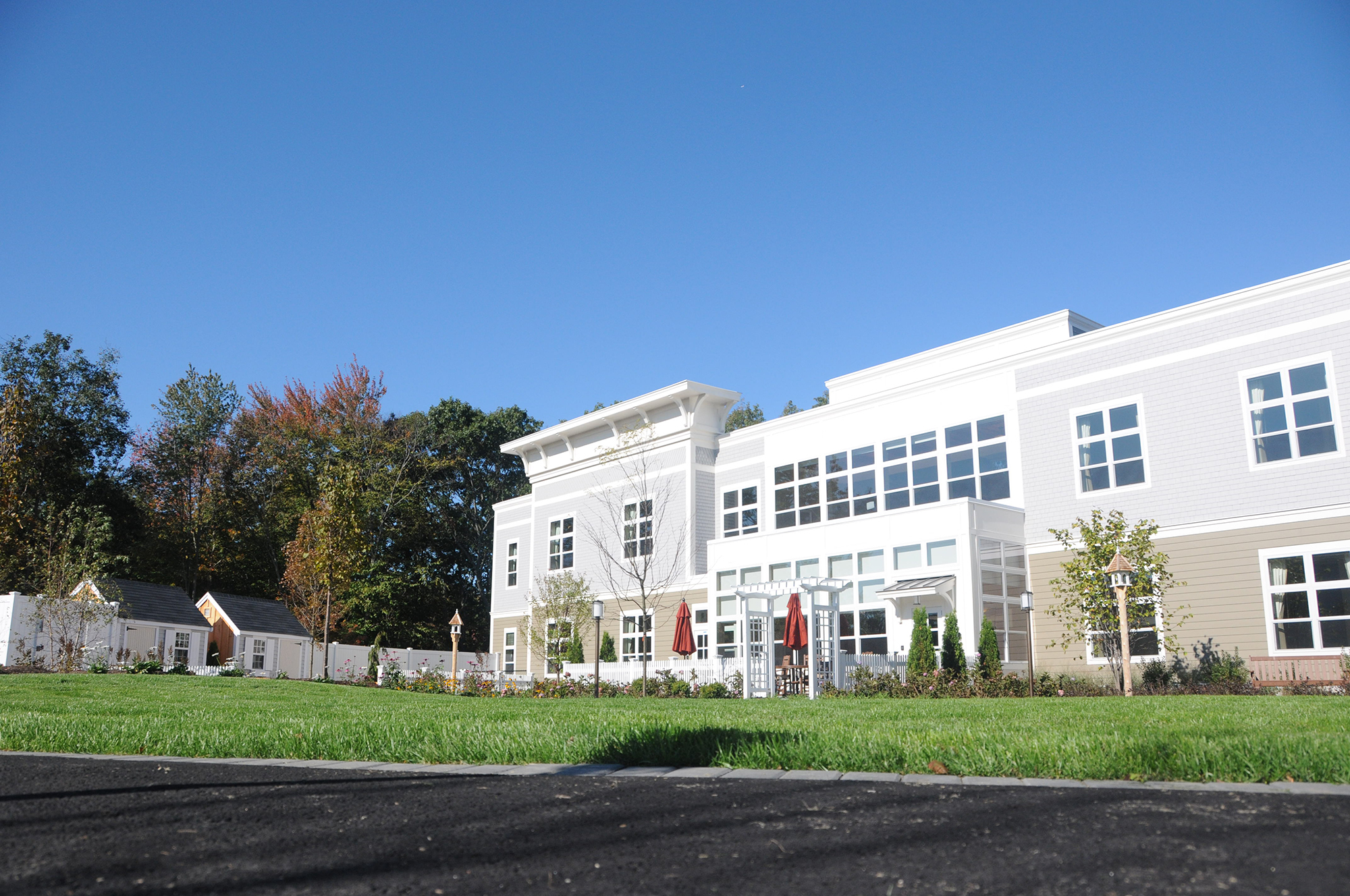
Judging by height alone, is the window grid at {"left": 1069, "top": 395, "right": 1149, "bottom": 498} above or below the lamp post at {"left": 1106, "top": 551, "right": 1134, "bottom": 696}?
above

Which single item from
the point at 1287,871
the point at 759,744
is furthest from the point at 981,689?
the point at 1287,871

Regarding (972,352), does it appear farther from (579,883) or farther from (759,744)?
(579,883)

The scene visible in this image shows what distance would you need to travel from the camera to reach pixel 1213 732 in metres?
5.88

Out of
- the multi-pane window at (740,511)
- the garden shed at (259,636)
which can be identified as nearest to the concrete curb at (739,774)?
the multi-pane window at (740,511)

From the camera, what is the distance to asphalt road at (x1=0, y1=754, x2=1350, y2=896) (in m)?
2.72

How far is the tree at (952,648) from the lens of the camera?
65.0 feet

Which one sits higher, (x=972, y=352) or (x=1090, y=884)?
(x=972, y=352)

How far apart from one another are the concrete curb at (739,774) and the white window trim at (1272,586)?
15715 millimetres

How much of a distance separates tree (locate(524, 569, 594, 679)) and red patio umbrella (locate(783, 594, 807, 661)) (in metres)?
13.2

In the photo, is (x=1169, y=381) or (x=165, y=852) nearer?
(x=165, y=852)

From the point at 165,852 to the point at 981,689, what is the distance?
16.1 m

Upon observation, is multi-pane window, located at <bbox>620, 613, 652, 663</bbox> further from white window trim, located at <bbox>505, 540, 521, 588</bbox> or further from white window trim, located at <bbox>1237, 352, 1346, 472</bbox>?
white window trim, located at <bbox>1237, 352, 1346, 472</bbox>

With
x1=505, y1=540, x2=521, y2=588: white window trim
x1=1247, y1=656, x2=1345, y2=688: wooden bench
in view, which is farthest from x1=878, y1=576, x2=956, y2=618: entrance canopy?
x1=505, y1=540, x2=521, y2=588: white window trim

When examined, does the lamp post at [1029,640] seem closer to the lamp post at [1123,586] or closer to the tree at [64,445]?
the lamp post at [1123,586]
